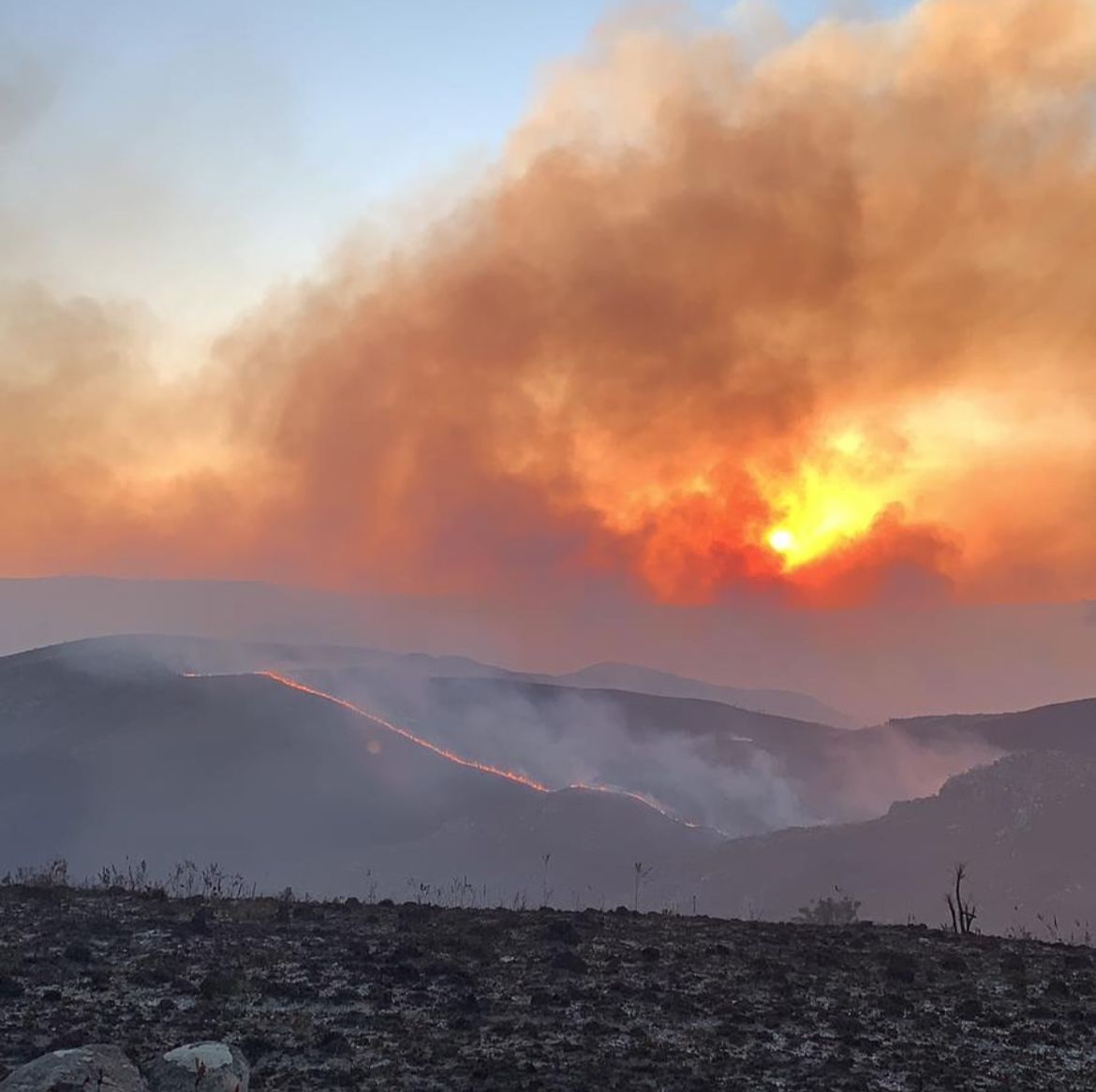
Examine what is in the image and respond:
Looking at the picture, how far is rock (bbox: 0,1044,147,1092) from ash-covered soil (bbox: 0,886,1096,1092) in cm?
398

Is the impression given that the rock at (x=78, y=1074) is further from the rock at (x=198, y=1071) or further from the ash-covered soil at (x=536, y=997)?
the ash-covered soil at (x=536, y=997)

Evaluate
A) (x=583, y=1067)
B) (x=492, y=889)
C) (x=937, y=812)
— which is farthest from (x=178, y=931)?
(x=937, y=812)

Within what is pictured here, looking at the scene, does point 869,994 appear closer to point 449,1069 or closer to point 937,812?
point 449,1069

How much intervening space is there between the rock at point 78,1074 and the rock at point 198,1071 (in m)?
0.36

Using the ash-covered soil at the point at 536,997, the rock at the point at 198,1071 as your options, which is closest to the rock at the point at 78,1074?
the rock at the point at 198,1071

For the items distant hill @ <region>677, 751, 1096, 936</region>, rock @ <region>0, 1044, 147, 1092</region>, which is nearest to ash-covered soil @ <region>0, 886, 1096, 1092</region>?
rock @ <region>0, 1044, 147, 1092</region>

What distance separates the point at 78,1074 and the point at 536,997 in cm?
1316

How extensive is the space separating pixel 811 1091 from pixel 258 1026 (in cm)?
1384

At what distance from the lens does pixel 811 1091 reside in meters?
23.0

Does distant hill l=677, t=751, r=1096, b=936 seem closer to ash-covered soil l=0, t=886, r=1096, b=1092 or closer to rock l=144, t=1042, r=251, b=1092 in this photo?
ash-covered soil l=0, t=886, r=1096, b=1092

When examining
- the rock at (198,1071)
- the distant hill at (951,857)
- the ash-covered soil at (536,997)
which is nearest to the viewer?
the rock at (198,1071)

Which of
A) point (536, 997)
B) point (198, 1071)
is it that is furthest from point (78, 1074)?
point (536, 997)

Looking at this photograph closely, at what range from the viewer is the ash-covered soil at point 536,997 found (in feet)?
79.8

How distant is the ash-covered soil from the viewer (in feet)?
79.8
